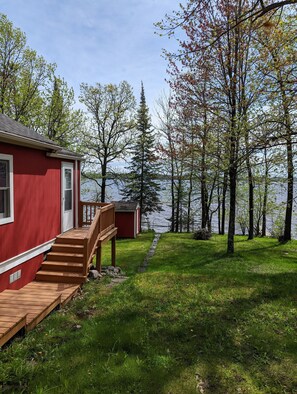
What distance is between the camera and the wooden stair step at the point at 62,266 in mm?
6754

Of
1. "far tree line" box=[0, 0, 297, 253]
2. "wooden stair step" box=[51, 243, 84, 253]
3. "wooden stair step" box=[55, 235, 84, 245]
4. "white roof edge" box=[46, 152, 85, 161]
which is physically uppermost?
Result: "far tree line" box=[0, 0, 297, 253]

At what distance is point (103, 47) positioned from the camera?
11508 mm

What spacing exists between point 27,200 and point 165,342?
4.50 meters

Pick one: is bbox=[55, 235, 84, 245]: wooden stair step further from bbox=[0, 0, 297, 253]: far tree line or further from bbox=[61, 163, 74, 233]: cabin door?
bbox=[0, 0, 297, 253]: far tree line

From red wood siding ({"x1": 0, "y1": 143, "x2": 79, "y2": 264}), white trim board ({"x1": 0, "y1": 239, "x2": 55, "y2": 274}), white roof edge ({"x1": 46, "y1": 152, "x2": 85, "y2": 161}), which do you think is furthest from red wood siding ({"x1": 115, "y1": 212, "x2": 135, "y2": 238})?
white trim board ({"x1": 0, "y1": 239, "x2": 55, "y2": 274})

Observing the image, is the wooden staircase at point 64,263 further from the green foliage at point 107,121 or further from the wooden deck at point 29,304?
the green foliage at point 107,121

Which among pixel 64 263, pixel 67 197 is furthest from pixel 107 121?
pixel 64 263

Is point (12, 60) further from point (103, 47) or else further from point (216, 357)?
point (216, 357)

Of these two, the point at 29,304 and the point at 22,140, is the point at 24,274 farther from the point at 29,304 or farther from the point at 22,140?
the point at 22,140

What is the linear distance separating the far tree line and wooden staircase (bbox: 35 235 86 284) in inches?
209

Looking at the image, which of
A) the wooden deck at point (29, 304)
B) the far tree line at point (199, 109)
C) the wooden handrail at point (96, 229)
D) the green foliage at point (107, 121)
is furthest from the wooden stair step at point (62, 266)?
the green foliage at point (107, 121)

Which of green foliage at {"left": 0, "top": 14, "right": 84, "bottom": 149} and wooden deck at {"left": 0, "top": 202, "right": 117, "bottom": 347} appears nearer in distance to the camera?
wooden deck at {"left": 0, "top": 202, "right": 117, "bottom": 347}

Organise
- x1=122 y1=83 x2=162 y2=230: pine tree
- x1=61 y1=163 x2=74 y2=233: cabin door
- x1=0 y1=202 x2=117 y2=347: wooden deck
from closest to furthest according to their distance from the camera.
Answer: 1. x1=0 y1=202 x2=117 y2=347: wooden deck
2. x1=61 y1=163 x2=74 y2=233: cabin door
3. x1=122 y1=83 x2=162 y2=230: pine tree

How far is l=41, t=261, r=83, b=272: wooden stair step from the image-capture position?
6.75m
